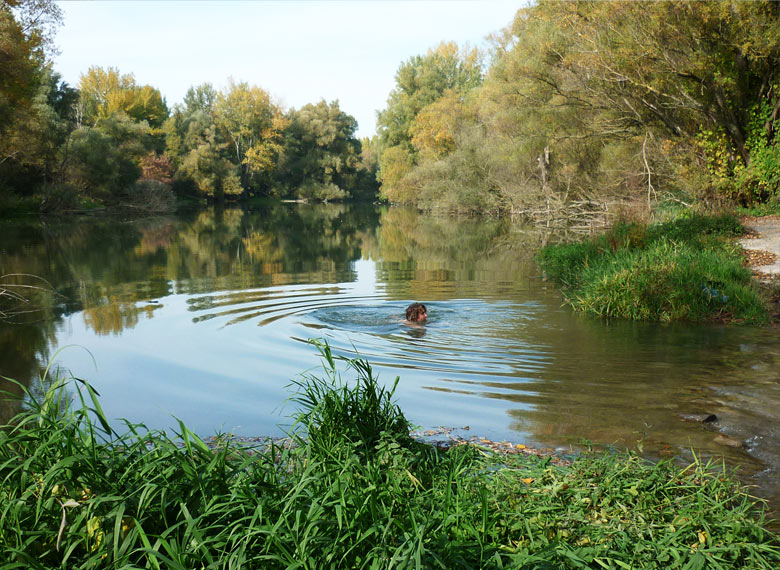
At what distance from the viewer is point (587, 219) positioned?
1190 inches

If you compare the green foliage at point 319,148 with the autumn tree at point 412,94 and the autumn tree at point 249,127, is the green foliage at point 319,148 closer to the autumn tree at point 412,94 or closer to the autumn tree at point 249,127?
the autumn tree at point 249,127

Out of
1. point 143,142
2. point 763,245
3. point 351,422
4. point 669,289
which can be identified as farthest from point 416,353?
point 143,142

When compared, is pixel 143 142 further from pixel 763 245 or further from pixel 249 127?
pixel 763 245

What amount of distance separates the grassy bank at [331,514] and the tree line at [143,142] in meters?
28.6

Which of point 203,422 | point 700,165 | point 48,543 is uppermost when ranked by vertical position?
point 700,165

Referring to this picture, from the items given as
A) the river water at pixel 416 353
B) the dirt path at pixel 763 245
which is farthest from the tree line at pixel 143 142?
the dirt path at pixel 763 245

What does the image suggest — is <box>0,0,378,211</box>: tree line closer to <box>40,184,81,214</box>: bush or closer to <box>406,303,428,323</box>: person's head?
<box>40,184,81,214</box>: bush

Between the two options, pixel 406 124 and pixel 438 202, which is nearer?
pixel 438 202

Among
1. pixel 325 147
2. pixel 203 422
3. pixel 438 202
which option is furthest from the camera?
pixel 325 147

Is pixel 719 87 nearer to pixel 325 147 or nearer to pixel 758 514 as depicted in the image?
pixel 758 514

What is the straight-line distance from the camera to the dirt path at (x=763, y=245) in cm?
1477

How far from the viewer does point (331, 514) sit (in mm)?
3385

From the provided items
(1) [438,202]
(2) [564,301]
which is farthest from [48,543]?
(1) [438,202]

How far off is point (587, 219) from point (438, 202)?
20.6 metres
